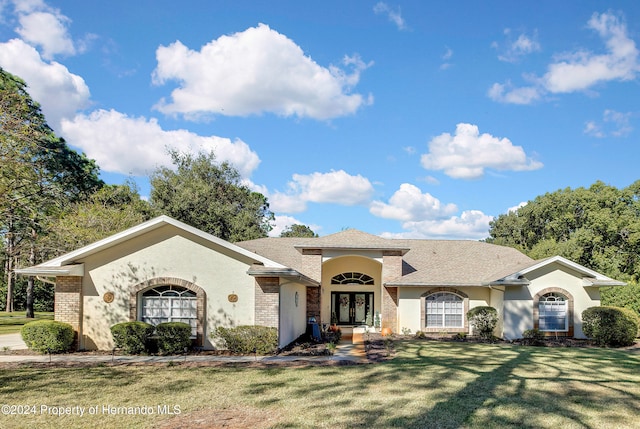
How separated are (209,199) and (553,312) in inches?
1176

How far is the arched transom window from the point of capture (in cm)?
2684

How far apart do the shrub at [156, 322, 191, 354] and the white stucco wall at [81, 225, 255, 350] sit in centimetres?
89

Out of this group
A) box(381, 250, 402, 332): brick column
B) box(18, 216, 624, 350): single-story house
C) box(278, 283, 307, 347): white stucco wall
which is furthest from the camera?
box(381, 250, 402, 332): brick column

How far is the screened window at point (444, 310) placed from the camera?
2203cm

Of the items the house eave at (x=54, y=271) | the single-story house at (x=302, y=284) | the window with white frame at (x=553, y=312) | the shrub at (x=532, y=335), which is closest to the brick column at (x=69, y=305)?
the single-story house at (x=302, y=284)

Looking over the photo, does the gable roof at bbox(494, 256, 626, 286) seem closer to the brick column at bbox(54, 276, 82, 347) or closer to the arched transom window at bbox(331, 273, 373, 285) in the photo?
the arched transom window at bbox(331, 273, 373, 285)

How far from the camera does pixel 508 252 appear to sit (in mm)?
26125

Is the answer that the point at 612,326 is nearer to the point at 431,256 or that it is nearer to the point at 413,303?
the point at 413,303

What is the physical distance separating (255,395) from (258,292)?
5984 mm

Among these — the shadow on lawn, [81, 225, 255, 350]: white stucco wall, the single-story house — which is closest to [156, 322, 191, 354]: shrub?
the single-story house

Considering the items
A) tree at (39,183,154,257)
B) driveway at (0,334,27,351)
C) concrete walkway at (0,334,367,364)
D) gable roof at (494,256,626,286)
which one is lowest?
driveway at (0,334,27,351)

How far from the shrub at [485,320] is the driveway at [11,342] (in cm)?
1820

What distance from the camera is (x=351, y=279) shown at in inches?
1059

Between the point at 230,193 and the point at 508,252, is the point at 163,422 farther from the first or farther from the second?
the point at 230,193
